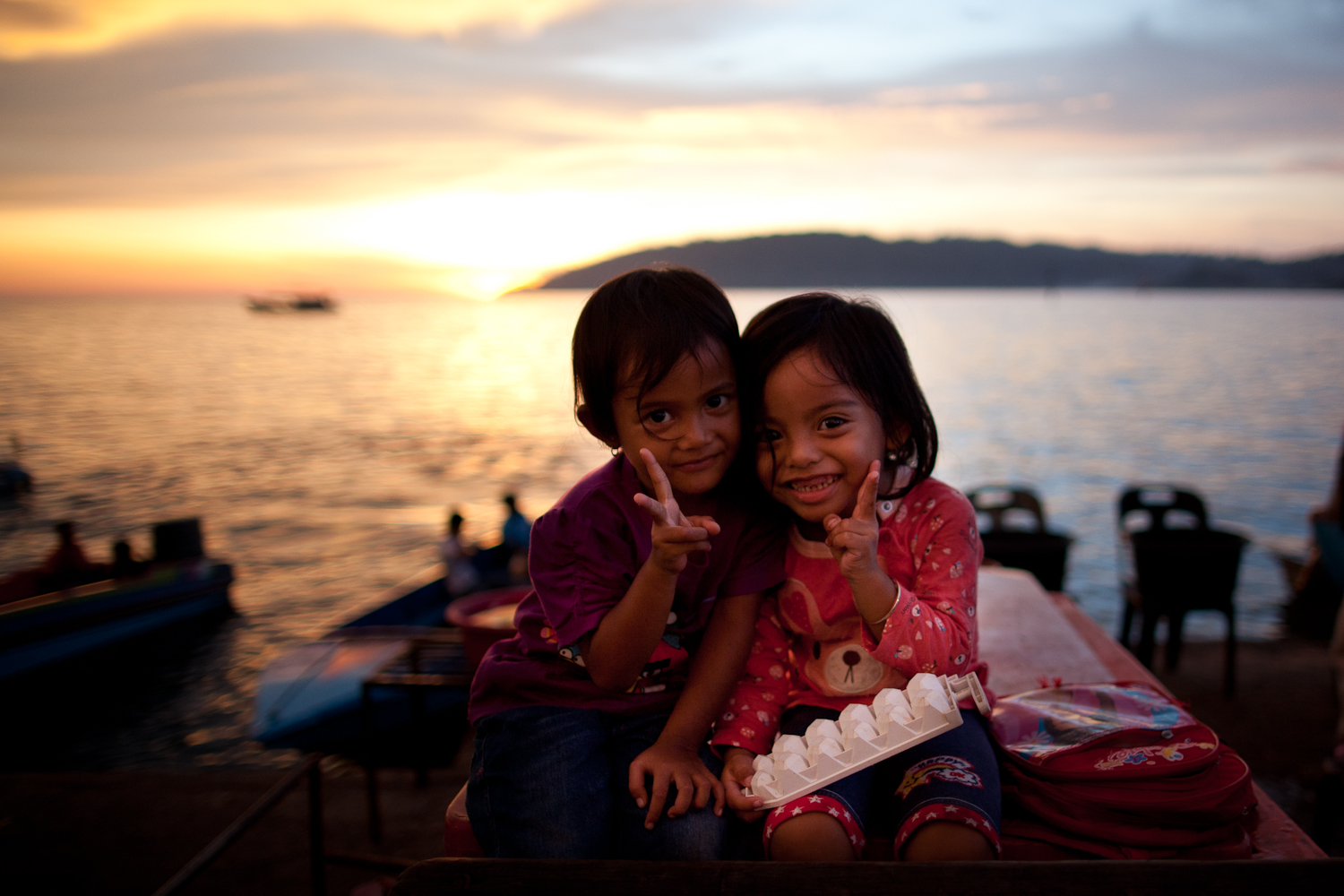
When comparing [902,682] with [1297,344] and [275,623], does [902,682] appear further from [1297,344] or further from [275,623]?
[1297,344]

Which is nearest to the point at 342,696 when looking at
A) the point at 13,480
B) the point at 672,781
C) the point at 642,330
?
the point at 672,781

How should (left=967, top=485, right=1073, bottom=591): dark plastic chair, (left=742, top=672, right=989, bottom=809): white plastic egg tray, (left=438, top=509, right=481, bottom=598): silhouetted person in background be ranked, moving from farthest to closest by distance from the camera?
(left=438, top=509, right=481, bottom=598): silhouetted person in background
(left=967, top=485, right=1073, bottom=591): dark plastic chair
(left=742, top=672, right=989, bottom=809): white plastic egg tray

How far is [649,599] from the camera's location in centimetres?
158

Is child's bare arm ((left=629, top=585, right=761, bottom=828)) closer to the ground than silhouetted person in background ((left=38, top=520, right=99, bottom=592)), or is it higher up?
higher up

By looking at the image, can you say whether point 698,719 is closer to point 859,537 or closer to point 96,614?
point 859,537

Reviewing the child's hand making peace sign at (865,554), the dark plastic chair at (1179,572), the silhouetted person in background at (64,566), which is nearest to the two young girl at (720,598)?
the child's hand making peace sign at (865,554)

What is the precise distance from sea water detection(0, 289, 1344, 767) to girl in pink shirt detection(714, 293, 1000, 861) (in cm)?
35

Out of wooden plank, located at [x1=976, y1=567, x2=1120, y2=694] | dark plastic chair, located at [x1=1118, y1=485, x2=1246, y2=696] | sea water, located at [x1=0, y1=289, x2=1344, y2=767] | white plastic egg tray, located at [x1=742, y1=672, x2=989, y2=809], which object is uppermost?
white plastic egg tray, located at [x1=742, y1=672, x2=989, y2=809]

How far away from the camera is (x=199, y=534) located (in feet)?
33.6

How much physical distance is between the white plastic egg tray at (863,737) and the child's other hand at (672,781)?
0.08 m

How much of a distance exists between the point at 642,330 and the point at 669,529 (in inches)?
17.3

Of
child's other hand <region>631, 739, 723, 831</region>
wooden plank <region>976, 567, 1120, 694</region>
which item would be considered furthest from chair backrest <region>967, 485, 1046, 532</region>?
child's other hand <region>631, 739, 723, 831</region>

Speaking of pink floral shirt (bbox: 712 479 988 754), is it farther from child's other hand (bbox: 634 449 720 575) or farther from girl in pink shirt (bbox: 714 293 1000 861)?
child's other hand (bbox: 634 449 720 575)

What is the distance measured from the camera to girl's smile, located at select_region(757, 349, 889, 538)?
1.69 m
